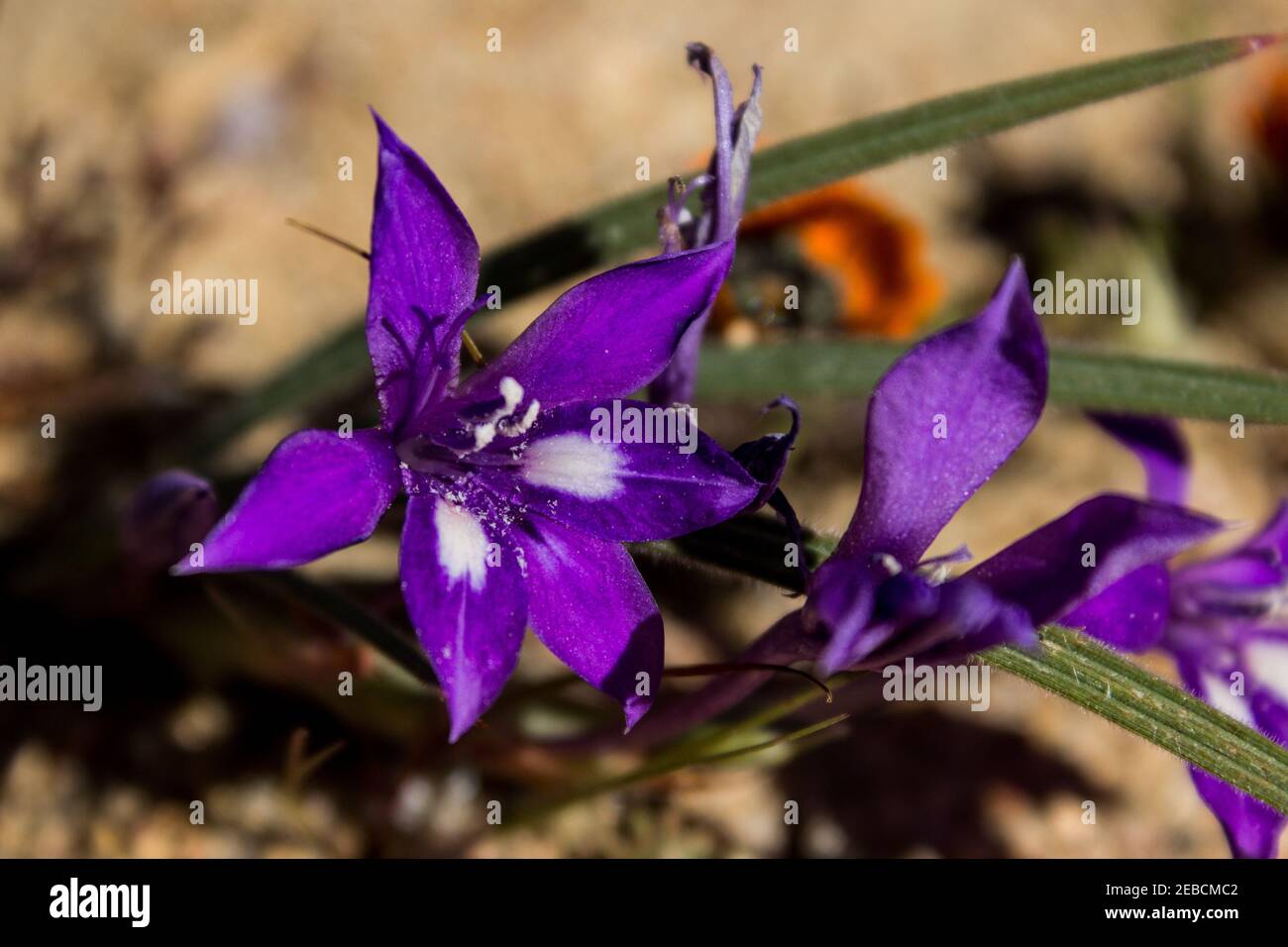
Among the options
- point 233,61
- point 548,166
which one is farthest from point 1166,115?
point 233,61

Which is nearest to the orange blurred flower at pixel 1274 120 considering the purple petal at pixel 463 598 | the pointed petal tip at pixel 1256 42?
the pointed petal tip at pixel 1256 42

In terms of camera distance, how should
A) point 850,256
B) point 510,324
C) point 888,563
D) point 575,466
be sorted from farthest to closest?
point 510,324
point 850,256
point 575,466
point 888,563

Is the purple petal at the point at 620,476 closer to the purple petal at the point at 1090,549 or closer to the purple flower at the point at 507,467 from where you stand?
the purple flower at the point at 507,467

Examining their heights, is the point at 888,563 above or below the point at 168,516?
below

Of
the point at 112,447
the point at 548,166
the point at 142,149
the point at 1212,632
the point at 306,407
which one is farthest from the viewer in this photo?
the point at 548,166

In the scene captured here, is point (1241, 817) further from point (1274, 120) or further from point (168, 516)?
point (1274, 120)

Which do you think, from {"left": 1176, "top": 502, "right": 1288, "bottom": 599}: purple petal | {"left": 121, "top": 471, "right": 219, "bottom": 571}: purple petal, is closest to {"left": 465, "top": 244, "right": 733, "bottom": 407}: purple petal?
{"left": 121, "top": 471, "right": 219, "bottom": 571}: purple petal

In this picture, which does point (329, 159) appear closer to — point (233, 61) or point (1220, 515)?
point (233, 61)

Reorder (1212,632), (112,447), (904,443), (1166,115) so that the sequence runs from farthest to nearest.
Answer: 1. (1166,115)
2. (112,447)
3. (1212,632)
4. (904,443)

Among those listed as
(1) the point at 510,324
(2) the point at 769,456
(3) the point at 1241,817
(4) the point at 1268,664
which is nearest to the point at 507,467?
(2) the point at 769,456
